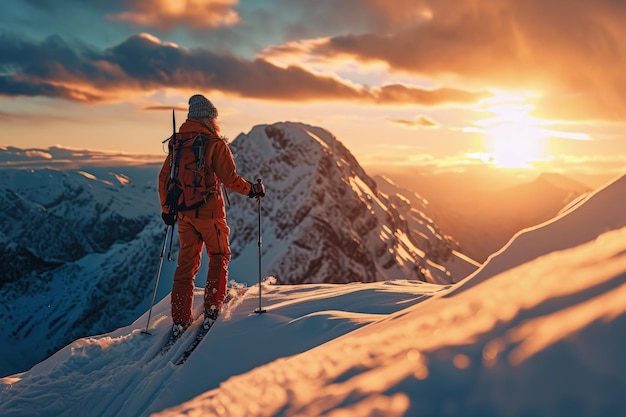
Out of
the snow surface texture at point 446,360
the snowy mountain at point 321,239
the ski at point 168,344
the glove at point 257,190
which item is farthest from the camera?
the snowy mountain at point 321,239

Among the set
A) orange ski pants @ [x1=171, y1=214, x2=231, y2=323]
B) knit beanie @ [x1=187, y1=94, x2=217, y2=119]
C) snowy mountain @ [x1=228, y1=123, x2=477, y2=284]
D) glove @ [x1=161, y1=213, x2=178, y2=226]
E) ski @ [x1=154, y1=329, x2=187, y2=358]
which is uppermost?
knit beanie @ [x1=187, y1=94, x2=217, y2=119]

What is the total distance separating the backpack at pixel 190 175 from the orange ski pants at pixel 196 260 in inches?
11.2

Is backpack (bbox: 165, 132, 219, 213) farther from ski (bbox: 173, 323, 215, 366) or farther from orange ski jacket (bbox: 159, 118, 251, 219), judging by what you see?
ski (bbox: 173, 323, 215, 366)

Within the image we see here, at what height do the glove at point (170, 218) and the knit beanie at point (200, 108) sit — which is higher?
the knit beanie at point (200, 108)

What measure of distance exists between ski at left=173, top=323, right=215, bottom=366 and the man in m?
0.47

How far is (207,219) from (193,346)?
6.77 ft

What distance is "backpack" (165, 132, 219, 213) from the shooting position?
762 centimetres

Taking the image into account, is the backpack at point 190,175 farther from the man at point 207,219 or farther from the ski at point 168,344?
the ski at point 168,344

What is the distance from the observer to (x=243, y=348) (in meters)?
5.84

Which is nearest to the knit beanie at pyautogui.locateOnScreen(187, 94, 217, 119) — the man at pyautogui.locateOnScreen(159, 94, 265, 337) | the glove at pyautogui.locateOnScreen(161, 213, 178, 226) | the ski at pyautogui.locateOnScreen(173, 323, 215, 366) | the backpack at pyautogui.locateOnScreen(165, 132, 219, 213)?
the man at pyautogui.locateOnScreen(159, 94, 265, 337)

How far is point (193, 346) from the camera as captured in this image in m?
6.47

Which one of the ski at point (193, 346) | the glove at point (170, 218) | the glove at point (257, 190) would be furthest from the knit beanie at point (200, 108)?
the ski at point (193, 346)

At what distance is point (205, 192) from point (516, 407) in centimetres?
616

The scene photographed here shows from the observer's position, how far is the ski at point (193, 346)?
600 centimetres
